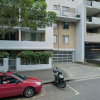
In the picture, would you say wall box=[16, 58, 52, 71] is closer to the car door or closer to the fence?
the fence

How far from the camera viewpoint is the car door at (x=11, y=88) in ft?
14.7

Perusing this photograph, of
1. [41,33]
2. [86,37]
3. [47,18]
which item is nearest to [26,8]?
[47,18]

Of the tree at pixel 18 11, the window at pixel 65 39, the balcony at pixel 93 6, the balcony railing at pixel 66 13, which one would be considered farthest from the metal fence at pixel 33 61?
the balcony at pixel 93 6

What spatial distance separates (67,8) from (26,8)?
13.6m

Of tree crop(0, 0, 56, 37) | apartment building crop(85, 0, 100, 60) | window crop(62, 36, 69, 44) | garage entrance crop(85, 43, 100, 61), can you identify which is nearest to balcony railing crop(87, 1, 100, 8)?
apartment building crop(85, 0, 100, 60)

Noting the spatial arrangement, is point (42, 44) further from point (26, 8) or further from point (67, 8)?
point (67, 8)

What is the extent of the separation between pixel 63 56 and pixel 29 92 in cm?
1450

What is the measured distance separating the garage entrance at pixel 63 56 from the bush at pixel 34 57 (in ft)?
23.0

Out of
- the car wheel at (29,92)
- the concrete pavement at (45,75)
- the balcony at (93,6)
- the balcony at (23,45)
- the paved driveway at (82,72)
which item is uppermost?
Answer: the balcony at (93,6)

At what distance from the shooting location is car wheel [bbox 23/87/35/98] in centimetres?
489

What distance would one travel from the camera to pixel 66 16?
55.6ft

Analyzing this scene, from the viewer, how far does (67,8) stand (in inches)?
747

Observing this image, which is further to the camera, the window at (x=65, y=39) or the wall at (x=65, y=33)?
the window at (x=65, y=39)

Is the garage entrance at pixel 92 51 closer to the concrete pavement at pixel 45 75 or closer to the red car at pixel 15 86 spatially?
the concrete pavement at pixel 45 75
